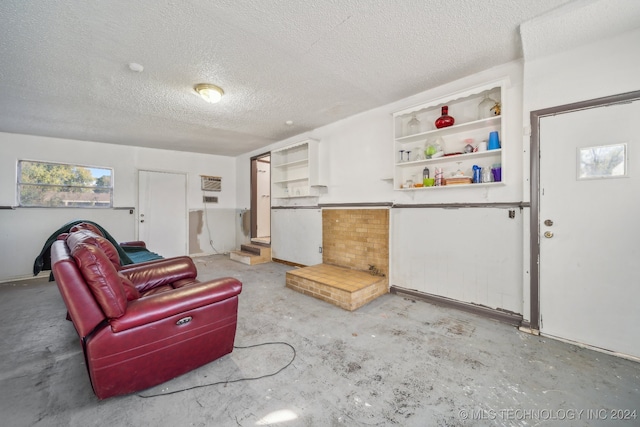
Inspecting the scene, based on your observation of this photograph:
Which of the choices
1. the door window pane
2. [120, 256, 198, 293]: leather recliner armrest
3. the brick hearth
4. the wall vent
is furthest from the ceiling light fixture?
the wall vent

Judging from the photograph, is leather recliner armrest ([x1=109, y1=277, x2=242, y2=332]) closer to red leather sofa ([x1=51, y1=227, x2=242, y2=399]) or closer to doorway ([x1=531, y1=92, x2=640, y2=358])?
red leather sofa ([x1=51, y1=227, x2=242, y2=399])

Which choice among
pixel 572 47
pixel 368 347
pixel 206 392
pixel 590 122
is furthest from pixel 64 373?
pixel 572 47

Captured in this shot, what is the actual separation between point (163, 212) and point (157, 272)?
12.8 ft

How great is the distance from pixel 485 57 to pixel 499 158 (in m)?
0.97

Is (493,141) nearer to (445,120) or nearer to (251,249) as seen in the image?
(445,120)

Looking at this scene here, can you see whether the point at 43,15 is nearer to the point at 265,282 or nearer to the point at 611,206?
the point at 265,282

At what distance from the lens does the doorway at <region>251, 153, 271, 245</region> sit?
6094mm

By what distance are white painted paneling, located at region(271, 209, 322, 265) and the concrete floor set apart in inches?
75.7

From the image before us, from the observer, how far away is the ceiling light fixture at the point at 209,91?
277 cm

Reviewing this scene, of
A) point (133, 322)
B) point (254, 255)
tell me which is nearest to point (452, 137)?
point (133, 322)

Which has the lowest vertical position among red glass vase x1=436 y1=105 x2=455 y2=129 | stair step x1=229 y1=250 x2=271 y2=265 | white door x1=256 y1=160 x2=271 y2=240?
stair step x1=229 y1=250 x2=271 y2=265

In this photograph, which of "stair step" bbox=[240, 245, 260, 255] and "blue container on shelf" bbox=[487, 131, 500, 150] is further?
"stair step" bbox=[240, 245, 260, 255]

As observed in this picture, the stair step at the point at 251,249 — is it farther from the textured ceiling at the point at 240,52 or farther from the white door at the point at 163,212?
the textured ceiling at the point at 240,52

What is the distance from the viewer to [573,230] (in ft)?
6.83
